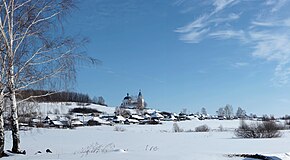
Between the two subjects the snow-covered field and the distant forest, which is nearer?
the snow-covered field

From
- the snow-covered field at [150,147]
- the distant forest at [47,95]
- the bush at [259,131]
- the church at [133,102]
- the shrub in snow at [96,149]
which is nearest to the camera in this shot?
the snow-covered field at [150,147]

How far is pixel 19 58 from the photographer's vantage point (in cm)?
1051

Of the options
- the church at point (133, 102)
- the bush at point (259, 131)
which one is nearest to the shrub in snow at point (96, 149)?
the bush at point (259, 131)

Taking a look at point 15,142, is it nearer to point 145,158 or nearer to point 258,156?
point 145,158

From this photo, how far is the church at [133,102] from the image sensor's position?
143750 mm

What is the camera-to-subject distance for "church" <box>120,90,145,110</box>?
144m

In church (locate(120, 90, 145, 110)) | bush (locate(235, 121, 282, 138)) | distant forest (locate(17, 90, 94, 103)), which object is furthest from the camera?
church (locate(120, 90, 145, 110))

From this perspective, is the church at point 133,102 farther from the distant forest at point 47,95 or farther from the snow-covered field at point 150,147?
the distant forest at point 47,95

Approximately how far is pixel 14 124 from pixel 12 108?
73 centimetres

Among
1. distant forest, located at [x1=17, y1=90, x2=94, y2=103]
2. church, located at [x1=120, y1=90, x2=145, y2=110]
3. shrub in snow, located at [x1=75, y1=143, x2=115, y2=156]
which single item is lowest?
shrub in snow, located at [x1=75, y1=143, x2=115, y2=156]

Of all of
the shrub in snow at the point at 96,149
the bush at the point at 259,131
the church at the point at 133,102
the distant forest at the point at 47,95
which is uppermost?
the church at the point at 133,102

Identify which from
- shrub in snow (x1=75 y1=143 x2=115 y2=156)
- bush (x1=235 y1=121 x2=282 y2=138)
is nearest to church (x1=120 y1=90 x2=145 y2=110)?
bush (x1=235 y1=121 x2=282 y2=138)

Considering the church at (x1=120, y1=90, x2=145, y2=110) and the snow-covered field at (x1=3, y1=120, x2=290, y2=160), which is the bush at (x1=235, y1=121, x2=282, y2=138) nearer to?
the snow-covered field at (x1=3, y1=120, x2=290, y2=160)

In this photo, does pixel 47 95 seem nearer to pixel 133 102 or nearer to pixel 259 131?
pixel 259 131
